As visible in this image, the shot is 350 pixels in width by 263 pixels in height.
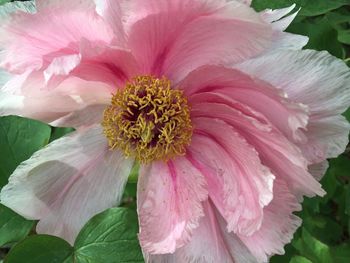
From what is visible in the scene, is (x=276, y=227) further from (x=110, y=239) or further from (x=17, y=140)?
(x=17, y=140)

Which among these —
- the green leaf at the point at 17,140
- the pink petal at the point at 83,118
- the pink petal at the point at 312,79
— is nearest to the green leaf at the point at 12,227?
the green leaf at the point at 17,140

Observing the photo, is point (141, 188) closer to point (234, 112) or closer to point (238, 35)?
point (234, 112)

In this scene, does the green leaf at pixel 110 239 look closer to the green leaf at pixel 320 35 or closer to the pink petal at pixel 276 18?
the pink petal at pixel 276 18

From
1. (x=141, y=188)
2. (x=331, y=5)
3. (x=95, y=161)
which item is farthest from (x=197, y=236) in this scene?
(x=331, y=5)

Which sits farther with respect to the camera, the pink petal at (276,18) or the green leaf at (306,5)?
the green leaf at (306,5)

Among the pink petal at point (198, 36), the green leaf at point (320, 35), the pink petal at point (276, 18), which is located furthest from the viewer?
the green leaf at point (320, 35)
